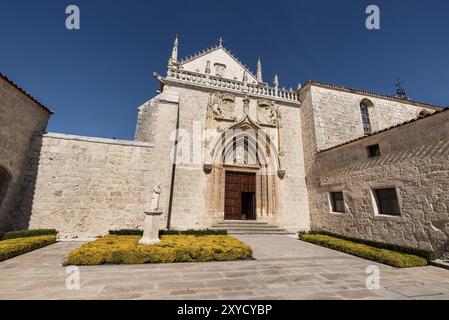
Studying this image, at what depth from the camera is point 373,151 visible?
28.3 ft

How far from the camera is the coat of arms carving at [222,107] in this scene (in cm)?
1260

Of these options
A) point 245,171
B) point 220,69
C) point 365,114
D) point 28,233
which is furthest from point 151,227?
point 220,69

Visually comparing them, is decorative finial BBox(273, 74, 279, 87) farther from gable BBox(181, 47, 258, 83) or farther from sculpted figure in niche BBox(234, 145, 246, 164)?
gable BBox(181, 47, 258, 83)

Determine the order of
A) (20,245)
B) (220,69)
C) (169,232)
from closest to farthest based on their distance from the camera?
1. (20,245)
2. (169,232)
3. (220,69)

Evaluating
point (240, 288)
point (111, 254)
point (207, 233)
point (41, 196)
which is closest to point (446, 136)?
point (240, 288)

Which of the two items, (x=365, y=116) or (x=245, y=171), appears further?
(x=365, y=116)

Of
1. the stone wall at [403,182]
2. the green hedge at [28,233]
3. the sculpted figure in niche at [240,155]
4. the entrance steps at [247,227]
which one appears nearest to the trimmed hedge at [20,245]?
the green hedge at [28,233]

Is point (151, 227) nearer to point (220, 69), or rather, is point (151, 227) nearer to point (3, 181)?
point (3, 181)

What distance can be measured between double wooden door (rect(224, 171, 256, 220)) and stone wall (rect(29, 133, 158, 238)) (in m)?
4.56

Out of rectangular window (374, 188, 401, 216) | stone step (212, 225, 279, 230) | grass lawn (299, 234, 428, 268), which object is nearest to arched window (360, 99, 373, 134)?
rectangular window (374, 188, 401, 216)

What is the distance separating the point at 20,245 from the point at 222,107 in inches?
441

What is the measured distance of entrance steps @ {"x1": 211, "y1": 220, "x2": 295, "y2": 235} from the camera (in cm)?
1092

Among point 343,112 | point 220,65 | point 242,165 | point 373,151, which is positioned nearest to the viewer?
point 373,151

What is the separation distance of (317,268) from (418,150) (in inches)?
222
